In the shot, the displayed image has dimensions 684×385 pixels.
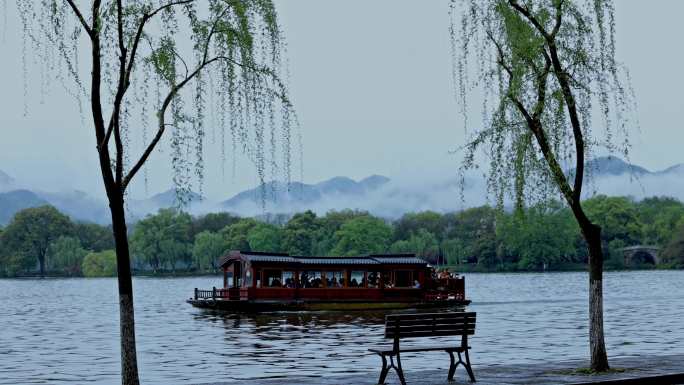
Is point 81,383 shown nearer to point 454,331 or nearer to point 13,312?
point 454,331

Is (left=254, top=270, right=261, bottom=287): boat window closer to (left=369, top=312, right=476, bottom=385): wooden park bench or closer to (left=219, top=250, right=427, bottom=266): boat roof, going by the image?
(left=219, top=250, right=427, bottom=266): boat roof

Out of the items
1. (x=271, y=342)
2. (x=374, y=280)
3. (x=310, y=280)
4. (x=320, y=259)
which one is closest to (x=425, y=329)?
(x=271, y=342)

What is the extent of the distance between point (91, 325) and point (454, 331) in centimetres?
5097

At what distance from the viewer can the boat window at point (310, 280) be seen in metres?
72.9

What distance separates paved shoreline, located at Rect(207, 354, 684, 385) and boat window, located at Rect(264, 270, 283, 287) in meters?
49.7

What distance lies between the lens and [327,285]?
73.2m

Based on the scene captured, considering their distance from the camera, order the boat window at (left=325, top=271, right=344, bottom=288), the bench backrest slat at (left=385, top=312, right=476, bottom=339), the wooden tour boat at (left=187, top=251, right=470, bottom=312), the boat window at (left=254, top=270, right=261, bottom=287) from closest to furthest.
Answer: the bench backrest slat at (left=385, top=312, right=476, bottom=339), the wooden tour boat at (left=187, top=251, right=470, bottom=312), the boat window at (left=254, top=270, right=261, bottom=287), the boat window at (left=325, top=271, right=344, bottom=288)

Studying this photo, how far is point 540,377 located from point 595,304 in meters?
2.12

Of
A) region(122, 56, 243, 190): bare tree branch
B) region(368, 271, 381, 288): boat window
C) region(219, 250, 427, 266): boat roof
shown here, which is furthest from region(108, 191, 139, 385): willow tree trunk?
region(368, 271, 381, 288): boat window

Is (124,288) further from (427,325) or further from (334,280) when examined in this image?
(334,280)

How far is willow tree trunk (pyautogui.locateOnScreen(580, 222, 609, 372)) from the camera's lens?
70.2 feet

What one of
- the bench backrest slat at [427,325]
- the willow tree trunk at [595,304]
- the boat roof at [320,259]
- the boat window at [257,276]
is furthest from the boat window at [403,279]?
the bench backrest slat at [427,325]

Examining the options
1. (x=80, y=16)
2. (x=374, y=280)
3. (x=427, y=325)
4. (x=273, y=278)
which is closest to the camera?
(x=80, y=16)

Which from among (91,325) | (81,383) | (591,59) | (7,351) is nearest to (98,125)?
(591,59)
